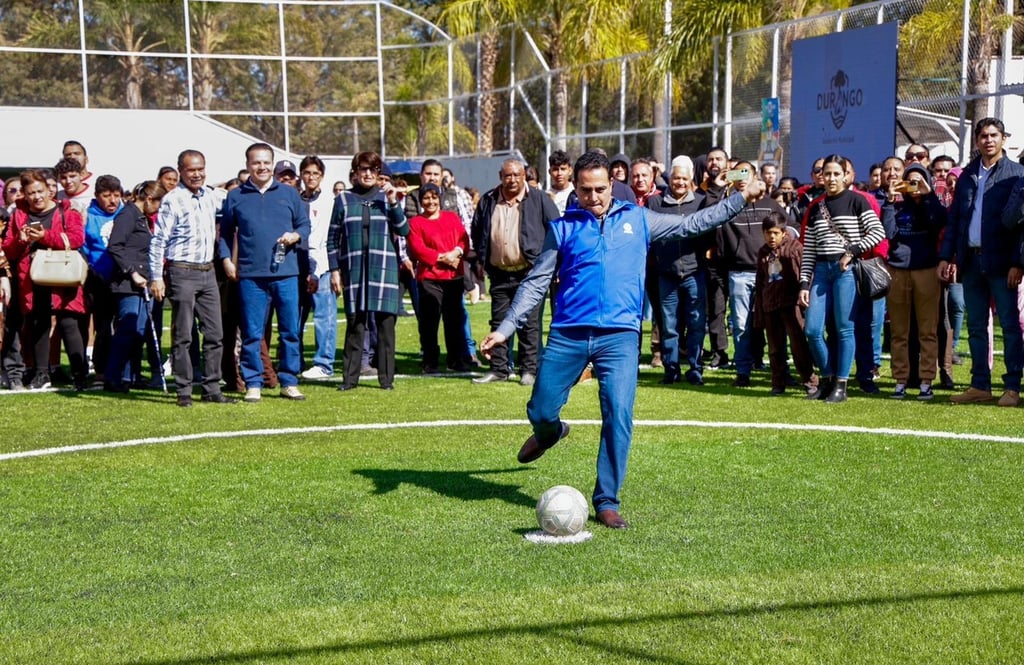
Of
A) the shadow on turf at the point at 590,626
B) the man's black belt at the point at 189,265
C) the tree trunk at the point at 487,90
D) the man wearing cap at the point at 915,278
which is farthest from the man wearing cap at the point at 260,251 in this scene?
the tree trunk at the point at 487,90

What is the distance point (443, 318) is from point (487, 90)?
2124 cm

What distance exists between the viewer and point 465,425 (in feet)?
33.2

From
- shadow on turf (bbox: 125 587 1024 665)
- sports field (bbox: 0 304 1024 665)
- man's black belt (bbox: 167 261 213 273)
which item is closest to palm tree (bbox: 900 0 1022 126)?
sports field (bbox: 0 304 1024 665)

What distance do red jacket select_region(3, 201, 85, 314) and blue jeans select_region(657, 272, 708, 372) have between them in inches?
222

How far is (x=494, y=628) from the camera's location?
5.29m

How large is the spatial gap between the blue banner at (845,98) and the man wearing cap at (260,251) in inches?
377

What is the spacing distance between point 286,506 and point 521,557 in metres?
1.72

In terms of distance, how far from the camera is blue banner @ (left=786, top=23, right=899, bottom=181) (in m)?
18.1

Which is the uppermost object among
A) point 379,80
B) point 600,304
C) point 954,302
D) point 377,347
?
point 379,80

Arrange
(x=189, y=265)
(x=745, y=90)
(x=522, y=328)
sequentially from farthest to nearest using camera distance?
(x=745, y=90) → (x=522, y=328) → (x=189, y=265)

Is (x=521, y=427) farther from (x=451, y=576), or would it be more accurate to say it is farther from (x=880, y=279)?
(x=451, y=576)

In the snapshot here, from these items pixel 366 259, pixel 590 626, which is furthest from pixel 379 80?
pixel 590 626

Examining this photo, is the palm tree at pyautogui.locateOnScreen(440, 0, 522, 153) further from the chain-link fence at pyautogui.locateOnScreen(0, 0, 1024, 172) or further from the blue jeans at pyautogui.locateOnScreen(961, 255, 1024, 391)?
the blue jeans at pyautogui.locateOnScreen(961, 255, 1024, 391)

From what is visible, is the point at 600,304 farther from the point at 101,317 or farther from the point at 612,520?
the point at 101,317
